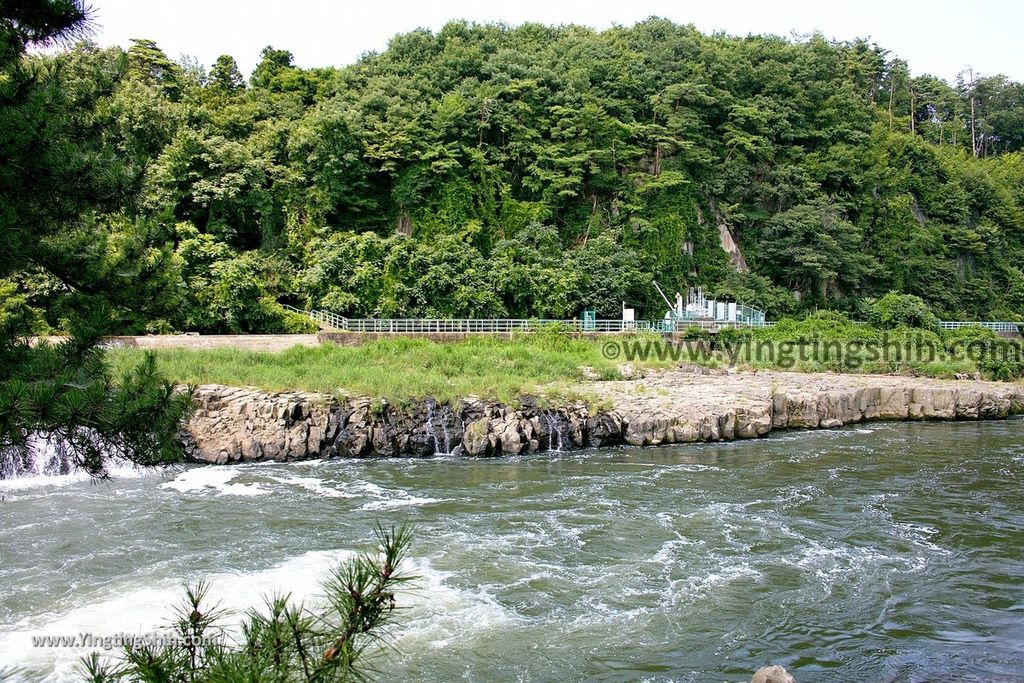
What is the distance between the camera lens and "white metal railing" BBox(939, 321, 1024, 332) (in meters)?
37.2

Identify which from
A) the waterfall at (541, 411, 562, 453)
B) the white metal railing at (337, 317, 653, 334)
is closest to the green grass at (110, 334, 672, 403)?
the waterfall at (541, 411, 562, 453)

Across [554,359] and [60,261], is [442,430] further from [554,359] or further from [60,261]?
[60,261]

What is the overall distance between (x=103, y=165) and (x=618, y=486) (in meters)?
12.1

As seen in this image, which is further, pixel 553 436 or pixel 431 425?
pixel 553 436

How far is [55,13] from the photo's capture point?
6242 millimetres

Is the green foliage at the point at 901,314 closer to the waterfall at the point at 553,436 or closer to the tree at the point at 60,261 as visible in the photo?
the waterfall at the point at 553,436

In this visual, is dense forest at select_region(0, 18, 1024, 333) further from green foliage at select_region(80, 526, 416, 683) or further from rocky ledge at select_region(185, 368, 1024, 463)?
green foliage at select_region(80, 526, 416, 683)

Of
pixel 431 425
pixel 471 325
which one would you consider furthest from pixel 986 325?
pixel 431 425

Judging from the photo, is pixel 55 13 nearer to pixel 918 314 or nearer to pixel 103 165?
pixel 103 165

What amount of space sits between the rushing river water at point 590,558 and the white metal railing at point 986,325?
21.7 meters

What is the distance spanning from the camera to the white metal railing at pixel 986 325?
37.2 m

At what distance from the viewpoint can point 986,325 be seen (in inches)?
1491

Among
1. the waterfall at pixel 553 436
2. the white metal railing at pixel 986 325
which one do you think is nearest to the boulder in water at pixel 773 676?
the waterfall at pixel 553 436

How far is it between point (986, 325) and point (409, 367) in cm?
3043
